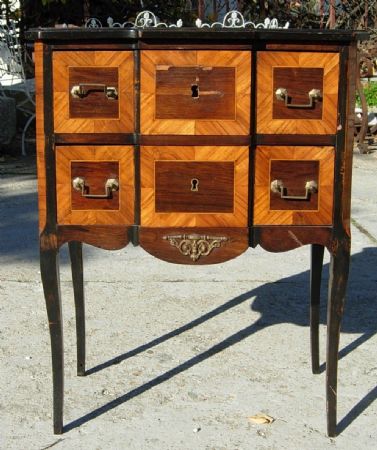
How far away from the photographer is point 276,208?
2584 millimetres

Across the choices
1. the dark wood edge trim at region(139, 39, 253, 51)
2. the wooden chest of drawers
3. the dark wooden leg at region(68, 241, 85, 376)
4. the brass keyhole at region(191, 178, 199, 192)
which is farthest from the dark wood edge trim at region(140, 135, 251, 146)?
the dark wooden leg at region(68, 241, 85, 376)

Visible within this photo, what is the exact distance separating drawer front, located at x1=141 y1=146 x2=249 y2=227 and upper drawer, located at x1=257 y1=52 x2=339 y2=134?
15 centimetres

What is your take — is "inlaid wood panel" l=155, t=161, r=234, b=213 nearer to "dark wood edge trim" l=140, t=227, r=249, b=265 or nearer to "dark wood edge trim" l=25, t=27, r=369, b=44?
"dark wood edge trim" l=140, t=227, r=249, b=265

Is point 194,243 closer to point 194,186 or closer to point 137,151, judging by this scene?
point 194,186

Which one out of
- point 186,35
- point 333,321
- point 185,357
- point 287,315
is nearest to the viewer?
point 186,35

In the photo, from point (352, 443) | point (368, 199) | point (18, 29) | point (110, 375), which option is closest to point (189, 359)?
point (110, 375)

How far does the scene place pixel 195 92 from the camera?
8.20 ft

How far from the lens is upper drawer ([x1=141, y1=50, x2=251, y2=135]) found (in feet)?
8.08

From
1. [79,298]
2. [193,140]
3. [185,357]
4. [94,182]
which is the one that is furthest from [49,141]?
[185,357]

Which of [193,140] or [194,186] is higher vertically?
[193,140]

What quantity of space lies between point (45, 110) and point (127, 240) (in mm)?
460

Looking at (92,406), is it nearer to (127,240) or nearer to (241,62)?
(127,240)

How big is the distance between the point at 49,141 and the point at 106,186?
21 centimetres

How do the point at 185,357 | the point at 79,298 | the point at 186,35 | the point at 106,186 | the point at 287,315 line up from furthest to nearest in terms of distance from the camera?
the point at 287,315
the point at 185,357
the point at 79,298
the point at 106,186
the point at 186,35
